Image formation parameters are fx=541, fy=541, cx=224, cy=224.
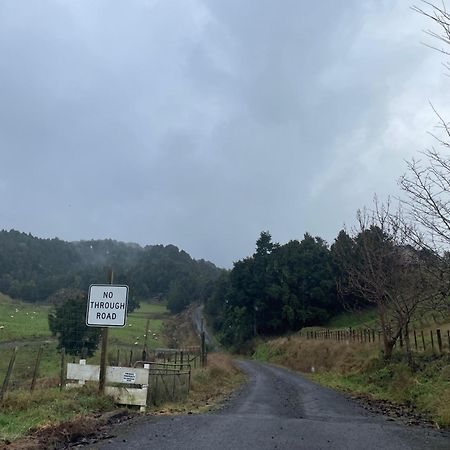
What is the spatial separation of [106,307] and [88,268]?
157ft

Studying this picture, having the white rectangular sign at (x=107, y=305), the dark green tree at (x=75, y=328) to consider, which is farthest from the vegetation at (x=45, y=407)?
the dark green tree at (x=75, y=328)

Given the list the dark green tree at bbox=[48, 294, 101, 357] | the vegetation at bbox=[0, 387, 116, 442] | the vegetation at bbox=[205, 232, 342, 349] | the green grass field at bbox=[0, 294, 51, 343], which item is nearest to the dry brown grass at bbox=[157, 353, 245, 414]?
the vegetation at bbox=[0, 387, 116, 442]

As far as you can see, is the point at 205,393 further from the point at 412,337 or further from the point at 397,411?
the point at 412,337

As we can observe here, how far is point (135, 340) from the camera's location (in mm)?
44312

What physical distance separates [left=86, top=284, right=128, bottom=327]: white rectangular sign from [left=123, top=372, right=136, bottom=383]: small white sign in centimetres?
116

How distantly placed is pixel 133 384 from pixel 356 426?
17.4 ft

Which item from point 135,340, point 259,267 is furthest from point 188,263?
point 135,340

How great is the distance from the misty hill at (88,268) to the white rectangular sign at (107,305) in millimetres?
36428

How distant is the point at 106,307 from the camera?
12984 millimetres

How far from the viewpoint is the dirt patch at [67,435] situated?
7813mm

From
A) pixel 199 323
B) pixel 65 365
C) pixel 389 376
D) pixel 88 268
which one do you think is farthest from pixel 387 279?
pixel 199 323

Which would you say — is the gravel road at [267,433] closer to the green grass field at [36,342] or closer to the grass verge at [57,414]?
the grass verge at [57,414]

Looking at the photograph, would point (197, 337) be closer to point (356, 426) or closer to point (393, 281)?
point (393, 281)

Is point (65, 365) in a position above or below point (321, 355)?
below
